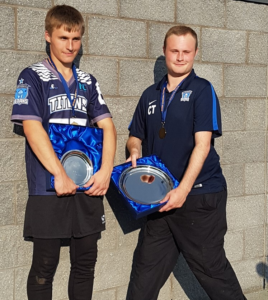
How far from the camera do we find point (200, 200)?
2.87 meters

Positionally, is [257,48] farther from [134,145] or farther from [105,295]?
[105,295]

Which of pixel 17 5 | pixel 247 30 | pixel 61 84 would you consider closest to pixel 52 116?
pixel 61 84

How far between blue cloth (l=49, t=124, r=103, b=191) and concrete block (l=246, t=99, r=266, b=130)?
157cm

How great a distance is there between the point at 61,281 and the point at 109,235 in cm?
47

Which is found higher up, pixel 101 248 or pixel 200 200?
pixel 200 200

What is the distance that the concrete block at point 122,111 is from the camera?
3328 mm

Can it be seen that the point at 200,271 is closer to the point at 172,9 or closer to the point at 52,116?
the point at 52,116

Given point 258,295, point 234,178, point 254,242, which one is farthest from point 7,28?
point 258,295

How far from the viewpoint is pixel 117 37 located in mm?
3283

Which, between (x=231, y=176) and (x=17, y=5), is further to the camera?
(x=231, y=176)

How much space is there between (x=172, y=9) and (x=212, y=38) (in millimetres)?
410

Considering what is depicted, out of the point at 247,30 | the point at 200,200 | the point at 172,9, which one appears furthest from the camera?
the point at 247,30

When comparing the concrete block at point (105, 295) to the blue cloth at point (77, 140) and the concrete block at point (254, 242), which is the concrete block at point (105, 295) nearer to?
the blue cloth at point (77, 140)

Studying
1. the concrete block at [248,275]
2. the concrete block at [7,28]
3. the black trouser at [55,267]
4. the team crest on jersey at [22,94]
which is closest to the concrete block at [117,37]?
the concrete block at [7,28]
